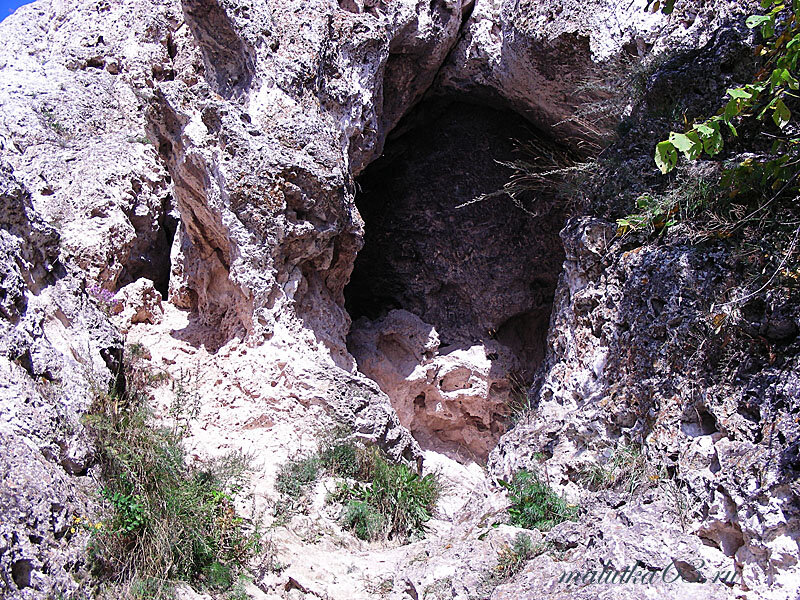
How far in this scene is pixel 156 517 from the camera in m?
3.62

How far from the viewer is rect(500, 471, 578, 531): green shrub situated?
4004mm

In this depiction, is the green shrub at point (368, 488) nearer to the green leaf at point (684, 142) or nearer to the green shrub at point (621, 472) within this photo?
the green shrub at point (621, 472)

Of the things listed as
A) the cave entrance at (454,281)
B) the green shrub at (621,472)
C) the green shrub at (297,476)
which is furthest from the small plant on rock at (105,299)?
the green shrub at (621,472)

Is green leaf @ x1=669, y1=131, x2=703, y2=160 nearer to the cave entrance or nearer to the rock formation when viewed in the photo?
the rock formation

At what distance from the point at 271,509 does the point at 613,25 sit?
5046 mm

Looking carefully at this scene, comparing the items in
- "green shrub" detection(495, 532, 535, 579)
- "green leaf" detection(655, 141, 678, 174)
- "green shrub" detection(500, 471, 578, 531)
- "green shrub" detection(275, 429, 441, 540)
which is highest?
"green leaf" detection(655, 141, 678, 174)

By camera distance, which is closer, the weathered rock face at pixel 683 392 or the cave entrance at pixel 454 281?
the weathered rock face at pixel 683 392

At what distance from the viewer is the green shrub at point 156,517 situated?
346 centimetres

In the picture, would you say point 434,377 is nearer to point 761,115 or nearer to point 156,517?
point 156,517

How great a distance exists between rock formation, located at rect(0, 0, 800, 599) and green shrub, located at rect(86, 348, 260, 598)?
15 centimetres

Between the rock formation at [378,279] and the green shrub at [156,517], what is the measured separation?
147 millimetres

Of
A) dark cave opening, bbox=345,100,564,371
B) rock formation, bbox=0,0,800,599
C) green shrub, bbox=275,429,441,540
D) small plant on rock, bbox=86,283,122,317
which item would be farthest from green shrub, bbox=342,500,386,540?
dark cave opening, bbox=345,100,564,371

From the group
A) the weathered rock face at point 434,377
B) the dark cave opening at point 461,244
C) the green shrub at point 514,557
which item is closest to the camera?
the green shrub at point 514,557

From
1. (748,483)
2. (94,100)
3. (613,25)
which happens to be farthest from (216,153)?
(748,483)
